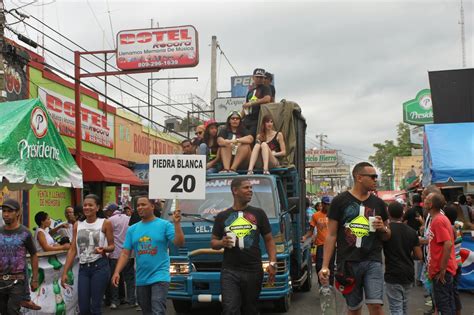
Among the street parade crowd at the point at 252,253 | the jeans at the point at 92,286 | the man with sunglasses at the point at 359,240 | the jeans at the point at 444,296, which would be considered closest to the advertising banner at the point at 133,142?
the street parade crowd at the point at 252,253

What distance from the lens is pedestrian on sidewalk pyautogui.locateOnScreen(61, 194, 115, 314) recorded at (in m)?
6.83

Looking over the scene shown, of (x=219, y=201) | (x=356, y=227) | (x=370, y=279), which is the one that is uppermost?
(x=219, y=201)

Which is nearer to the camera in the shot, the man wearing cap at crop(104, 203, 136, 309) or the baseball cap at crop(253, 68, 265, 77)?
the man wearing cap at crop(104, 203, 136, 309)

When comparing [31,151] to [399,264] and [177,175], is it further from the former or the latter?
[399,264]

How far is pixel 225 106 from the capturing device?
32.6 meters

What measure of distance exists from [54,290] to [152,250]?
2.61 meters

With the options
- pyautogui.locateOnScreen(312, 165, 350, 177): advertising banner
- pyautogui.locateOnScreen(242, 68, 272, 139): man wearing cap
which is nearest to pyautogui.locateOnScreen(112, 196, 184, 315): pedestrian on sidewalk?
pyautogui.locateOnScreen(242, 68, 272, 139): man wearing cap

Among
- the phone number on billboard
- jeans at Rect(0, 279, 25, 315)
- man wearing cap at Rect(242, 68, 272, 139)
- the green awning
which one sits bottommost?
jeans at Rect(0, 279, 25, 315)

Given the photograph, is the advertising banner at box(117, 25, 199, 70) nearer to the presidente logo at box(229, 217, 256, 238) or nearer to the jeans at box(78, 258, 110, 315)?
the jeans at box(78, 258, 110, 315)

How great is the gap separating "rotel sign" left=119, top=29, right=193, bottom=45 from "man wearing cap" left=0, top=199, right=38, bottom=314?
43.4 feet

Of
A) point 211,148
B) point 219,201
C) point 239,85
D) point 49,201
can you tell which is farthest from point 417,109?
point 219,201

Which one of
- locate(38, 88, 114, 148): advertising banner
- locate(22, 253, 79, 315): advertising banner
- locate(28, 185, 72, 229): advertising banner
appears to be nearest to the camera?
locate(22, 253, 79, 315): advertising banner

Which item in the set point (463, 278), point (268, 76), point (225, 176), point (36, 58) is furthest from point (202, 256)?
point (36, 58)

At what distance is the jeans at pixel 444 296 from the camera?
6730mm
